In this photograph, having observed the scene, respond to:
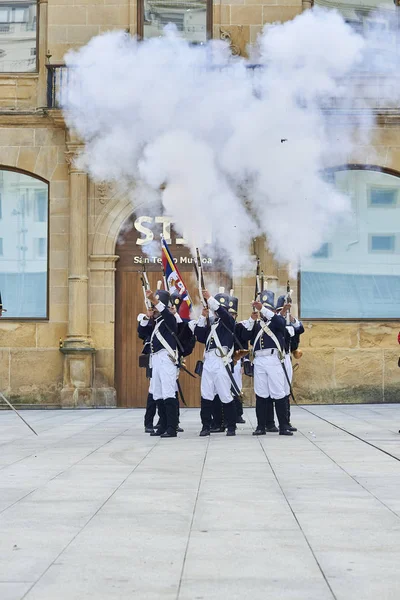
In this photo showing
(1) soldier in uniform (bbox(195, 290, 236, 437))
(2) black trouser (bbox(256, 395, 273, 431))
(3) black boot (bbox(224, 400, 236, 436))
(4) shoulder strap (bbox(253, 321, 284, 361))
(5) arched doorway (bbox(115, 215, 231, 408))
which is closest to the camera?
(3) black boot (bbox(224, 400, 236, 436))

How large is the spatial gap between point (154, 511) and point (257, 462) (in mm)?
3117

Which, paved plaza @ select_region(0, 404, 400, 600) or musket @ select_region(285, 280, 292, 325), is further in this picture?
musket @ select_region(285, 280, 292, 325)

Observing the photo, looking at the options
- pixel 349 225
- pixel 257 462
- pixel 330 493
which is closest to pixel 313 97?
pixel 349 225

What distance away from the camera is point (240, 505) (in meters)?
8.16

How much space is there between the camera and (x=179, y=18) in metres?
21.6

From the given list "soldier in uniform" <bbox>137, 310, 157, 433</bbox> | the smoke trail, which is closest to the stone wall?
the smoke trail

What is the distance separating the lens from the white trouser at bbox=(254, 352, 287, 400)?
14.2 metres

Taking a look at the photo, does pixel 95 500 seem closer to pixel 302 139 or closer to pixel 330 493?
pixel 330 493

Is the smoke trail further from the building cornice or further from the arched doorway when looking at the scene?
the arched doorway

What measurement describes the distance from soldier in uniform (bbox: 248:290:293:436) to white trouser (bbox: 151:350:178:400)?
42.2 inches

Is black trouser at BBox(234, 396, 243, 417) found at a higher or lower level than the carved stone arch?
lower

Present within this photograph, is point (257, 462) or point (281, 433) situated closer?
point (257, 462)

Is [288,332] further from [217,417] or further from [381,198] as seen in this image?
[381,198]

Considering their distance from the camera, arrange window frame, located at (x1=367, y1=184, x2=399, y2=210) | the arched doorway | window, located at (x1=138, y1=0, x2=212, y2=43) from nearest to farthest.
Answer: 1. the arched doorway
2. window, located at (x1=138, y1=0, x2=212, y2=43)
3. window frame, located at (x1=367, y1=184, x2=399, y2=210)
